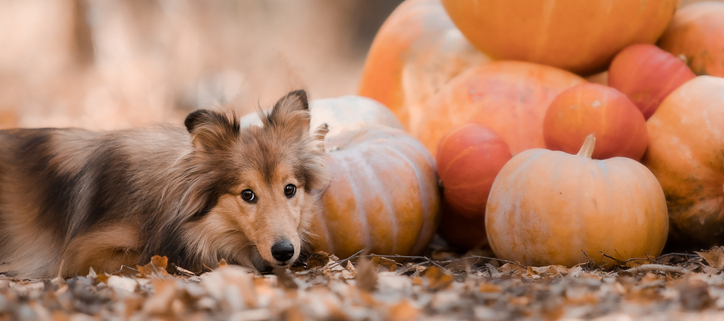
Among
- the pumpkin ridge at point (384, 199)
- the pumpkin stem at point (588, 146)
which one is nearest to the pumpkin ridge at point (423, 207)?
the pumpkin ridge at point (384, 199)

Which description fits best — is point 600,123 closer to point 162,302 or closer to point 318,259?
point 318,259

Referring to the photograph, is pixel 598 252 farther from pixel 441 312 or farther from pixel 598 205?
pixel 441 312

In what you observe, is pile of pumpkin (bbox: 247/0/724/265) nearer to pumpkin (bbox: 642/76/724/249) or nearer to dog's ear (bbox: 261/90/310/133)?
pumpkin (bbox: 642/76/724/249)

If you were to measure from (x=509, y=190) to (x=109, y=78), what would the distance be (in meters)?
8.72

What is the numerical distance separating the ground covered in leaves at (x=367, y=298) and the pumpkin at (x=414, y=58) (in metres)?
2.66

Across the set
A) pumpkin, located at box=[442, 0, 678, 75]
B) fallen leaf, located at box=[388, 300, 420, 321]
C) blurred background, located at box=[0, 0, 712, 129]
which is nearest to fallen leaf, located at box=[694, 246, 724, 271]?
pumpkin, located at box=[442, 0, 678, 75]

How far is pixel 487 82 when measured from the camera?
14.4ft

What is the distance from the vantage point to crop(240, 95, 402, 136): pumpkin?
14.2 feet

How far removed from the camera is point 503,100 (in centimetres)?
426

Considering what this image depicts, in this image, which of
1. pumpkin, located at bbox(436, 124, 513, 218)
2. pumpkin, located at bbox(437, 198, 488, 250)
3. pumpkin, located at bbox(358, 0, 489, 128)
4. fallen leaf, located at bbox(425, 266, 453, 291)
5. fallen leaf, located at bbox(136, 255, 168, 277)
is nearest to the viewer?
fallen leaf, located at bbox(425, 266, 453, 291)

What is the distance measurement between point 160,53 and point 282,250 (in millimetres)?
8845

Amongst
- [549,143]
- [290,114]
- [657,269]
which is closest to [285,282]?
[290,114]

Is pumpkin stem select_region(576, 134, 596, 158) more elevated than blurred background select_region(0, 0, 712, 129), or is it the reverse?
blurred background select_region(0, 0, 712, 129)

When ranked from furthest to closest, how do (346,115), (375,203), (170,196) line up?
(346,115), (375,203), (170,196)
